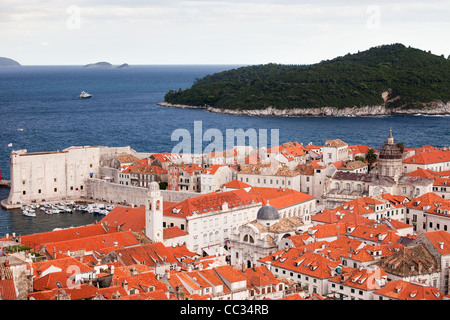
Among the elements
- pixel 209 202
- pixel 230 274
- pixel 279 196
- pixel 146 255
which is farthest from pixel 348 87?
pixel 230 274

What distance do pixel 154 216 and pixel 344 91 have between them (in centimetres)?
8577

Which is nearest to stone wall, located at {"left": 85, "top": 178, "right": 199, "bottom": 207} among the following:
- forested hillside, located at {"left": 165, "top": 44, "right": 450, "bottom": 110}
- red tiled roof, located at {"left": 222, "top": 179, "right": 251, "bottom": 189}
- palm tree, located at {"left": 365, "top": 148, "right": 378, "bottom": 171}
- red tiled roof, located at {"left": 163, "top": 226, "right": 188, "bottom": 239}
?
red tiled roof, located at {"left": 222, "top": 179, "right": 251, "bottom": 189}

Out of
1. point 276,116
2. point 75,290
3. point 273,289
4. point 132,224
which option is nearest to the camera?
point 75,290

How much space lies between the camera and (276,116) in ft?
339

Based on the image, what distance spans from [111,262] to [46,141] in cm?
5233

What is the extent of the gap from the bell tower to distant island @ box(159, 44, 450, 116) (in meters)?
78.9

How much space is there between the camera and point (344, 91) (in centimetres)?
10825

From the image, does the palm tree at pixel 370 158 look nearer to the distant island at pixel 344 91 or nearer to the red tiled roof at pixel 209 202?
the red tiled roof at pixel 209 202

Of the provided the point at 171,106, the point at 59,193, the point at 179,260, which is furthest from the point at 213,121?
the point at 179,260

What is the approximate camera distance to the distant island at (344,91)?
344ft

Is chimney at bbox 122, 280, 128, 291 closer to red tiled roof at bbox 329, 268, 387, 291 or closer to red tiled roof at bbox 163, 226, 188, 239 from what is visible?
red tiled roof at bbox 329, 268, 387, 291

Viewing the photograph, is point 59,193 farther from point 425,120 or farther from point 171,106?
point 171,106

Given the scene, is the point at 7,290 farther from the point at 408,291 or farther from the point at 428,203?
the point at 428,203

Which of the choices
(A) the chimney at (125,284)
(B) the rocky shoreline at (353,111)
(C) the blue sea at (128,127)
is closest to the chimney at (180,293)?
(A) the chimney at (125,284)
